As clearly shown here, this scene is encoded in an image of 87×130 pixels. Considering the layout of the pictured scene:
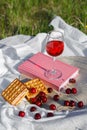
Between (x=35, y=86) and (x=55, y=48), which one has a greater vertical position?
(x=55, y=48)

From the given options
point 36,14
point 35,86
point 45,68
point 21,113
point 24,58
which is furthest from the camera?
point 36,14

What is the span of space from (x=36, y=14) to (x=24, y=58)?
1131 millimetres

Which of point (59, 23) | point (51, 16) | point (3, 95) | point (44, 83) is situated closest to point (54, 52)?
point (44, 83)

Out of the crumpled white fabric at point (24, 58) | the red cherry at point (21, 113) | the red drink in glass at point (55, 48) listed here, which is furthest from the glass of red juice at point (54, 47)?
the red cherry at point (21, 113)

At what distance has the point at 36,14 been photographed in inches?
154

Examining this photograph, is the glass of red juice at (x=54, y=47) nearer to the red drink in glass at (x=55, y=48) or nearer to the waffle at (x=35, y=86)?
the red drink in glass at (x=55, y=48)

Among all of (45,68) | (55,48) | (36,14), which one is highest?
(55,48)

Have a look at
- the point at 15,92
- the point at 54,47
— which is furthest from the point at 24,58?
the point at 15,92

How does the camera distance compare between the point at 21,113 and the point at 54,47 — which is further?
the point at 54,47

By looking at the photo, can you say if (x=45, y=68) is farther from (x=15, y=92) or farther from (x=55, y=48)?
(x=15, y=92)

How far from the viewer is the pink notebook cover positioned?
8.31ft

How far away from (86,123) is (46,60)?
2.23 ft

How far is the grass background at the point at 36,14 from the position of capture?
3.63 m

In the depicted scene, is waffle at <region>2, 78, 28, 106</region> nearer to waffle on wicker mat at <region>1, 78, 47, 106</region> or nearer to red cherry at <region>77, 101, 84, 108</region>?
waffle on wicker mat at <region>1, 78, 47, 106</region>
